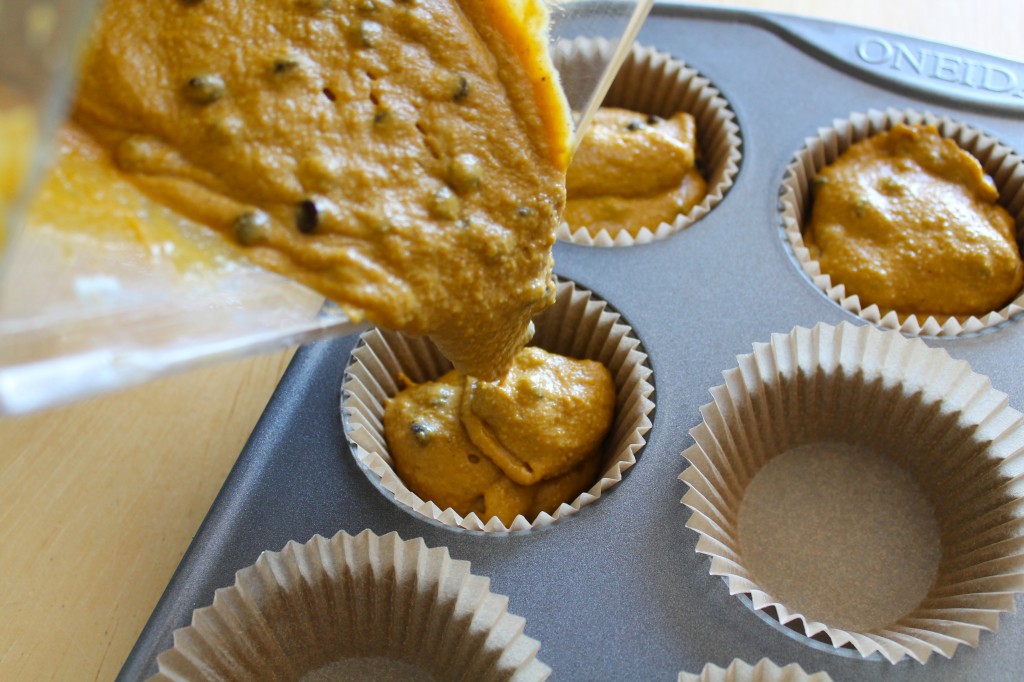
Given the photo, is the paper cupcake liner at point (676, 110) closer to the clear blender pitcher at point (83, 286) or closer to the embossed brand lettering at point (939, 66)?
the embossed brand lettering at point (939, 66)

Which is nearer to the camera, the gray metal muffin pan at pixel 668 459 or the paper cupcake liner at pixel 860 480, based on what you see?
the gray metal muffin pan at pixel 668 459

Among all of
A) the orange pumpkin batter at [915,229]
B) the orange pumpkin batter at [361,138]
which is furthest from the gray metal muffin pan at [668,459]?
the orange pumpkin batter at [361,138]

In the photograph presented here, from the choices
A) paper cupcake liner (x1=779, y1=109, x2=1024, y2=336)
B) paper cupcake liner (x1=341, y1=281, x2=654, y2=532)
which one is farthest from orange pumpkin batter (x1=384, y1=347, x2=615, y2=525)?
paper cupcake liner (x1=779, y1=109, x2=1024, y2=336)

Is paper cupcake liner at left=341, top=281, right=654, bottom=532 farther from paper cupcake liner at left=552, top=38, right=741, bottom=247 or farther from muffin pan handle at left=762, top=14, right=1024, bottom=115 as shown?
muffin pan handle at left=762, top=14, right=1024, bottom=115

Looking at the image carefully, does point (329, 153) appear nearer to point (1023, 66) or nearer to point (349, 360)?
point (349, 360)

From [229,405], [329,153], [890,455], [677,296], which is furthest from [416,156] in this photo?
[890,455]
